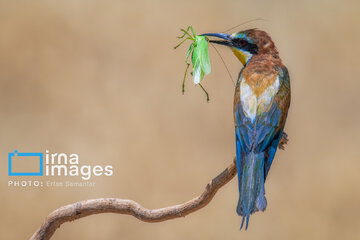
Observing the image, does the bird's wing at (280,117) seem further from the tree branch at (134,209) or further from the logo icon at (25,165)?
the logo icon at (25,165)

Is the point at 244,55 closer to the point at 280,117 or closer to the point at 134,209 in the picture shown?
the point at 280,117

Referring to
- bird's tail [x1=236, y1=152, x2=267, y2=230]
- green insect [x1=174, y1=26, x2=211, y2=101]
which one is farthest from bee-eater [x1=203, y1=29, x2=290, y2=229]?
green insect [x1=174, y1=26, x2=211, y2=101]

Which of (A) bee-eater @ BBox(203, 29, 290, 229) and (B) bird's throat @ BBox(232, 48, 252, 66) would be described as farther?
(B) bird's throat @ BBox(232, 48, 252, 66)

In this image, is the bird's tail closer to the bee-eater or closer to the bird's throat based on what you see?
the bee-eater

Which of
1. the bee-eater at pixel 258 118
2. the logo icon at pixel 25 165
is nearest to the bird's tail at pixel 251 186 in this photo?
the bee-eater at pixel 258 118

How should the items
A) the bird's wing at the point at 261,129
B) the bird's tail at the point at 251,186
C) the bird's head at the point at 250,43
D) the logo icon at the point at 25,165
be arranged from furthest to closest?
the logo icon at the point at 25,165
the bird's head at the point at 250,43
the bird's wing at the point at 261,129
the bird's tail at the point at 251,186
